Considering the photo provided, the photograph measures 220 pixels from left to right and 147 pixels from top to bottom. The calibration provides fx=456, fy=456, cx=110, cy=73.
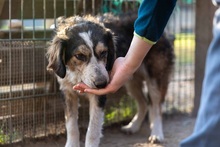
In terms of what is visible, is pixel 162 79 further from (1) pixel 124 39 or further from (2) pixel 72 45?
(2) pixel 72 45

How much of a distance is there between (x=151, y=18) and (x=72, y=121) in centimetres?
270

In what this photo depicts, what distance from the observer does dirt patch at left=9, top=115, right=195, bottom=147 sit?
529 centimetres

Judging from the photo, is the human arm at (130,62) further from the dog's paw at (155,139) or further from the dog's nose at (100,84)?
the dog's paw at (155,139)

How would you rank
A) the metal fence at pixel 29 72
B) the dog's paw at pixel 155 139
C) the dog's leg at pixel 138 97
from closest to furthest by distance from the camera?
the metal fence at pixel 29 72
the dog's paw at pixel 155 139
the dog's leg at pixel 138 97

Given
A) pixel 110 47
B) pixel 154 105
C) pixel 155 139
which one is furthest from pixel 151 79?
pixel 110 47

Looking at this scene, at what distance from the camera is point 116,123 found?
6.20 meters

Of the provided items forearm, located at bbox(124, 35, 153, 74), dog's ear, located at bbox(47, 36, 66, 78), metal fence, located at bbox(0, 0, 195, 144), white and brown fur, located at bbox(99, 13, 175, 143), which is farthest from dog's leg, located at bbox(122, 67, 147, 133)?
forearm, located at bbox(124, 35, 153, 74)

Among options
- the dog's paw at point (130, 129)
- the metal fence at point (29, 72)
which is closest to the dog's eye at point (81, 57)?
the metal fence at point (29, 72)

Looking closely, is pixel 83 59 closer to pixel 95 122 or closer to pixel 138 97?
pixel 95 122

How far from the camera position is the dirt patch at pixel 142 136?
529 cm

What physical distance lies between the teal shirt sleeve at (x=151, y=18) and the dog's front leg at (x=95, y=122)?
2427 millimetres

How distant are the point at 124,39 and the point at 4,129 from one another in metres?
1.68

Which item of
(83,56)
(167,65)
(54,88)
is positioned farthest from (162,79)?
(83,56)

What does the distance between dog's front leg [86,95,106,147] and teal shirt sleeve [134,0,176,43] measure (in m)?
2.43
